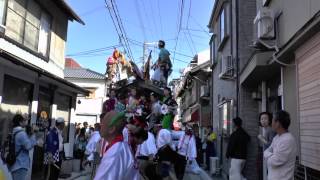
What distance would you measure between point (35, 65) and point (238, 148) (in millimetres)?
7103

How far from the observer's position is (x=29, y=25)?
13852 mm

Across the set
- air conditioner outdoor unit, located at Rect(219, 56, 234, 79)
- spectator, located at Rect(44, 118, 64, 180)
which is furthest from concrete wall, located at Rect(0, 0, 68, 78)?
air conditioner outdoor unit, located at Rect(219, 56, 234, 79)

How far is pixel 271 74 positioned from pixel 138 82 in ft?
14.2

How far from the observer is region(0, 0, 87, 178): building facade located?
1172cm

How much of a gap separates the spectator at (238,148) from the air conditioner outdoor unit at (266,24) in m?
2.24

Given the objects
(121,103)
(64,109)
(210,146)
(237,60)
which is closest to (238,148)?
(121,103)

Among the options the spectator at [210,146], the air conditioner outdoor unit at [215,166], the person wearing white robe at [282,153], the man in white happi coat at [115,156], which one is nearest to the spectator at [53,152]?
the person wearing white robe at [282,153]

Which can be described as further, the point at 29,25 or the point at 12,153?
the point at 29,25

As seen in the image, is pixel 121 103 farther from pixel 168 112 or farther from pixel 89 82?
pixel 89 82

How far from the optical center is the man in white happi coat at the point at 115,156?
12.6 feet

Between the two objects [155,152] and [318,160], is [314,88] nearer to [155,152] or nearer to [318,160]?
[318,160]

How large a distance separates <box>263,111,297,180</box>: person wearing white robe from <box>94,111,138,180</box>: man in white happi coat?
2327 mm

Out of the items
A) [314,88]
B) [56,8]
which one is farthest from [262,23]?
[56,8]

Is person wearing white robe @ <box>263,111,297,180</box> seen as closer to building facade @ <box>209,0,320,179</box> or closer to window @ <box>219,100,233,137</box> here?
building facade @ <box>209,0,320,179</box>
